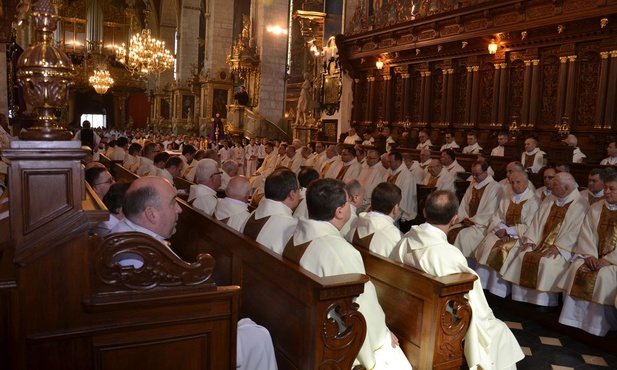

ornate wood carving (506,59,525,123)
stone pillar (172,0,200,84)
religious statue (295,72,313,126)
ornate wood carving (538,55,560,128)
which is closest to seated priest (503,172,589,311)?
ornate wood carving (538,55,560,128)

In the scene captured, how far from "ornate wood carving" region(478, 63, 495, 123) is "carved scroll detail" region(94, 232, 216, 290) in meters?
11.6

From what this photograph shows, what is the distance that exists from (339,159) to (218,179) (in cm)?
623

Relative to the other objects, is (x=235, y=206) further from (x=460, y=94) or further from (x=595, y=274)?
(x=460, y=94)

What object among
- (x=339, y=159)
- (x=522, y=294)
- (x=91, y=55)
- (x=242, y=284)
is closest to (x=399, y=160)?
(x=339, y=159)

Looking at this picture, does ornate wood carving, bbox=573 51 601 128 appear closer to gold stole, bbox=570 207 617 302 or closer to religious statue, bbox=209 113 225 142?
gold stole, bbox=570 207 617 302

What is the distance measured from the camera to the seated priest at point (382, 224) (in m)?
3.92

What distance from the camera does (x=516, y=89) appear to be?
11.9 metres

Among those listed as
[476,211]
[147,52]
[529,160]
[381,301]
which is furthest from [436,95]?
[381,301]

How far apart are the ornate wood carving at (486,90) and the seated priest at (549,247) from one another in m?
7.15

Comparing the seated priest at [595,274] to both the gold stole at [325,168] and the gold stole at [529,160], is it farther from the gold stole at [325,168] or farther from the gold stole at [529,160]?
the gold stole at [325,168]

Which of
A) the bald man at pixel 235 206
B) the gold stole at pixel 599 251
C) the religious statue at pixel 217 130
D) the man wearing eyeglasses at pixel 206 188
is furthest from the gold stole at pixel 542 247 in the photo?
the religious statue at pixel 217 130

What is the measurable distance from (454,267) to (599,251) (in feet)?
8.59

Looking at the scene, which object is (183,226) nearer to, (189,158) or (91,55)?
(189,158)

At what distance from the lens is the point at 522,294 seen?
217 inches
